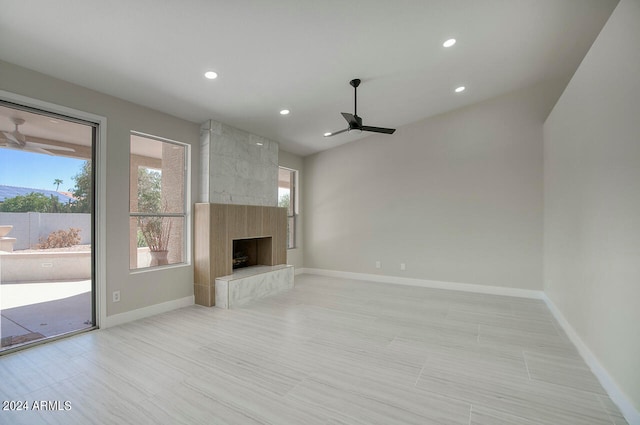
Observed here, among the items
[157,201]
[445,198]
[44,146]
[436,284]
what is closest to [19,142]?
[44,146]

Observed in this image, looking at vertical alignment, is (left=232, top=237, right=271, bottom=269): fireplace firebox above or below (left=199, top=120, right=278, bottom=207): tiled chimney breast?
below

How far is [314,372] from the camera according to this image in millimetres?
2512

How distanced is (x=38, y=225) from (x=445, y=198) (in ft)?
19.3

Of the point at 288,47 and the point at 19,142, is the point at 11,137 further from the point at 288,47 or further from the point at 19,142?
the point at 288,47

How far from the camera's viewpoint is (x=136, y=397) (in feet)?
7.04

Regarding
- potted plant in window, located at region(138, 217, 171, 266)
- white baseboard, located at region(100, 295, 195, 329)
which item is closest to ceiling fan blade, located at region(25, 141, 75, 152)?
potted plant in window, located at region(138, 217, 171, 266)

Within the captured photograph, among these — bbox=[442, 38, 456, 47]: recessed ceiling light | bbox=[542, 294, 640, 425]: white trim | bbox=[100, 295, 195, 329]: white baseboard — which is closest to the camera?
bbox=[542, 294, 640, 425]: white trim

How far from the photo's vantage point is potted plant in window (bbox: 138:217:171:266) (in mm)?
3961

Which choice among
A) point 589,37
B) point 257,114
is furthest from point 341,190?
point 589,37

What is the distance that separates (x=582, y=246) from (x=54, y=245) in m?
5.53

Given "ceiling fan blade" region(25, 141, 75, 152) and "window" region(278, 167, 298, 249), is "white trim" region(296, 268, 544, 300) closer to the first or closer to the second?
"window" region(278, 167, 298, 249)

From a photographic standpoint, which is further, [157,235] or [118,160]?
[157,235]

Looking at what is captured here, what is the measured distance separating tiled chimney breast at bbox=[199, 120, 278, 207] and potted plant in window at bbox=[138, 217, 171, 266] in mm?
660

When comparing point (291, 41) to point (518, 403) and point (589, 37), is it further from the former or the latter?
point (518, 403)
